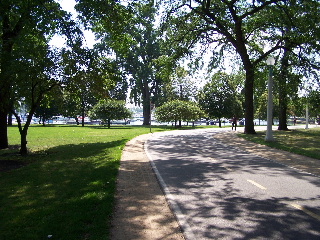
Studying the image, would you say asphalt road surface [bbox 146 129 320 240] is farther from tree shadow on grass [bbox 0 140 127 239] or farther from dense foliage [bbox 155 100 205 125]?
dense foliage [bbox 155 100 205 125]

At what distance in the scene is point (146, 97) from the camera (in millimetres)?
53875

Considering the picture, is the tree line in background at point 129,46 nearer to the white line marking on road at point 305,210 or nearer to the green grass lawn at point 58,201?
the green grass lawn at point 58,201

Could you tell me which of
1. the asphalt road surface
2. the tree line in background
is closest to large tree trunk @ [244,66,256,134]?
the tree line in background

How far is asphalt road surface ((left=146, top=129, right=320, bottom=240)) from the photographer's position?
15.2 feet

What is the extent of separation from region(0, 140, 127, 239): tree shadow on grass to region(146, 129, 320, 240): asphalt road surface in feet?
4.54

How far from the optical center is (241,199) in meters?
6.25

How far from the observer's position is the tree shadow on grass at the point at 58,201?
4.56 m

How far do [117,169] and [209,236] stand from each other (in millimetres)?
5306

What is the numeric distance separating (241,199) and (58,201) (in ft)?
12.0

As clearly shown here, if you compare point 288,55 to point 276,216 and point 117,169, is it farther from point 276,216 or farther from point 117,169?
point 276,216

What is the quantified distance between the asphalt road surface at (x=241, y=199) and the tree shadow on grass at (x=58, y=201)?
1.38 metres

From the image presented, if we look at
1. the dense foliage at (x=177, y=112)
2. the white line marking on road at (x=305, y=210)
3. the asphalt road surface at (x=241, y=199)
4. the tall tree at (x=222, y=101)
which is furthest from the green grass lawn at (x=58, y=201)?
the tall tree at (x=222, y=101)

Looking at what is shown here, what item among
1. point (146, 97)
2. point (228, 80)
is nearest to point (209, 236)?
point (228, 80)

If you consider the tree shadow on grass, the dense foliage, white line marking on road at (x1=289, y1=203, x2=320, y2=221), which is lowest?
white line marking on road at (x1=289, y1=203, x2=320, y2=221)
